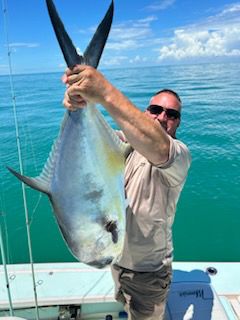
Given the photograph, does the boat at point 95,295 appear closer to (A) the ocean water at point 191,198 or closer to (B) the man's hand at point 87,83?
(A) the ocean water at point 191,198

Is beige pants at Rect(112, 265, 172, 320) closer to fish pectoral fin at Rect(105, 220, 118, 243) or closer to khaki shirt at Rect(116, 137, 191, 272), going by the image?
khaki shirt at Rect(116, 137, 191, 272)

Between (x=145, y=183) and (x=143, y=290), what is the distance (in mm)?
677

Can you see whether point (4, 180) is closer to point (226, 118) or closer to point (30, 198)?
point (30, 198)

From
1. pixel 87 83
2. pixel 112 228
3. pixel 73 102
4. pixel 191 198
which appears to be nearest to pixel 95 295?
pixel 112 228

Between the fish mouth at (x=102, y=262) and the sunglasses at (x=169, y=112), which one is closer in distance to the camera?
the fish mouth at (x=102, y=262)

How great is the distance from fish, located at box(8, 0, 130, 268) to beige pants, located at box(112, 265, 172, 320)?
1.81 ft

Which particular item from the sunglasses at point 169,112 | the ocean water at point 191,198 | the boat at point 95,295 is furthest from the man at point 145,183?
the ocean water at point 191,198

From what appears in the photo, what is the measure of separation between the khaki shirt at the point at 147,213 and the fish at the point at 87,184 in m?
0.30

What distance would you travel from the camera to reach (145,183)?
5.77 feet

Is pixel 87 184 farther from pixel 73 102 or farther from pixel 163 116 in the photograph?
pixel 163 116

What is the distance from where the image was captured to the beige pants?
195 centimetres

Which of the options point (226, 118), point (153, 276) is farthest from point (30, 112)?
point (153, 276)

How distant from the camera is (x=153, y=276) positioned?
1.94 meters

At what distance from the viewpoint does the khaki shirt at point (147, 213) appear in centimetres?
175
